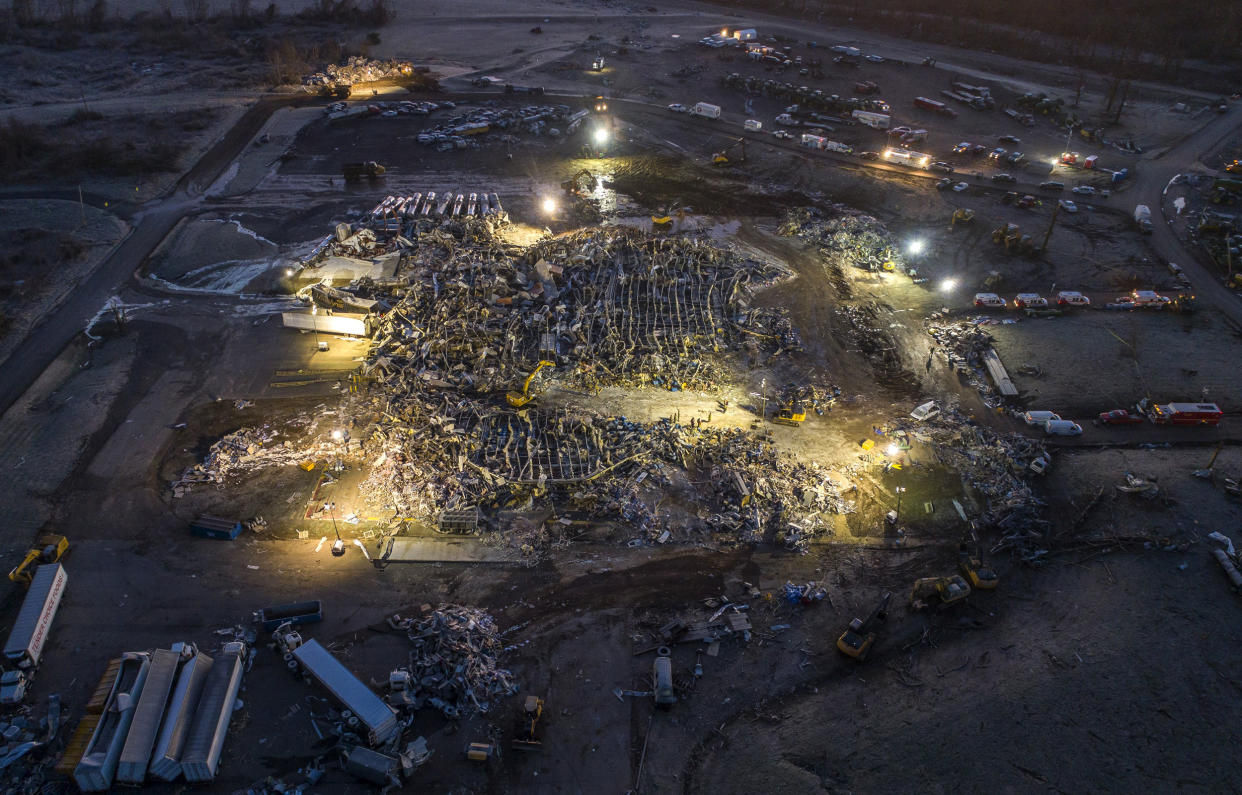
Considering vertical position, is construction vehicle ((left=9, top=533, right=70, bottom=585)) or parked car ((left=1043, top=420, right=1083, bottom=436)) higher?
Result: parked car ((left=1043, top=420, right=1083, bottom=436))

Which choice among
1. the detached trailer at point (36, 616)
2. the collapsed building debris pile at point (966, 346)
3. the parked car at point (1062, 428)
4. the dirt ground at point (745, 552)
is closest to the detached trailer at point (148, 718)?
the dirt ground at point (745, 552)

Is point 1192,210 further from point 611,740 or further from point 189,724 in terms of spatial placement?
point 189,724

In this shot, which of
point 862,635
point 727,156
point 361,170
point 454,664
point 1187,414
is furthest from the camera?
point 727,156

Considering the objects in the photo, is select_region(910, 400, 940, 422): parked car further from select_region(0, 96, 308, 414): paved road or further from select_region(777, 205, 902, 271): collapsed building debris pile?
select_region(0, 96, 308, 414): paved road

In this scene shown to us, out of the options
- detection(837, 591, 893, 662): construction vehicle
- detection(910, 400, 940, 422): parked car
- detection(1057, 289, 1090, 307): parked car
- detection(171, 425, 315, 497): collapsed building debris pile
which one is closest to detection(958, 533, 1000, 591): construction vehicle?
detection(837, 591, 893, 662): construction vehicle

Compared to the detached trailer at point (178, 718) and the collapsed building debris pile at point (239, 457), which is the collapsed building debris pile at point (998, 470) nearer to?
the detached trailer at point (178, 718)

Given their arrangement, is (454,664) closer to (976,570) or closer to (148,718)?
(148,718)

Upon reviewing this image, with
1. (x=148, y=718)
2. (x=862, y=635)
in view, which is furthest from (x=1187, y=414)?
(x=148, y=718)
